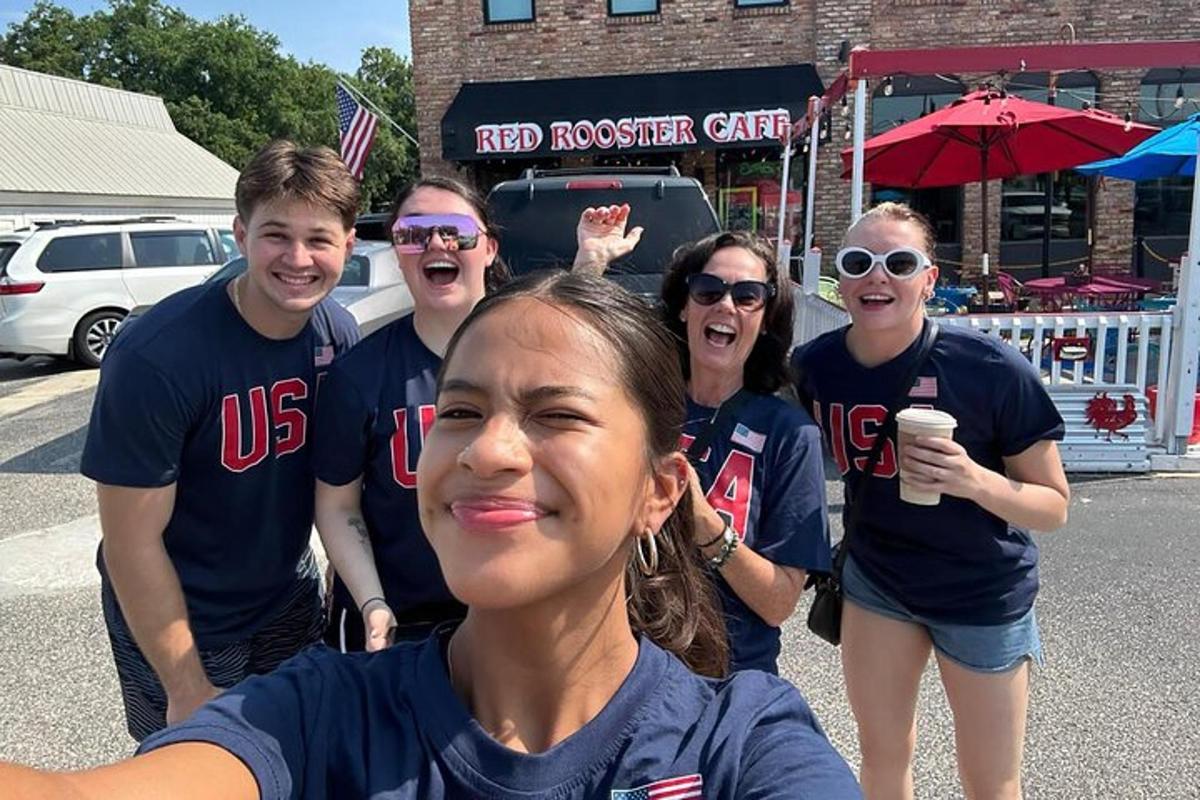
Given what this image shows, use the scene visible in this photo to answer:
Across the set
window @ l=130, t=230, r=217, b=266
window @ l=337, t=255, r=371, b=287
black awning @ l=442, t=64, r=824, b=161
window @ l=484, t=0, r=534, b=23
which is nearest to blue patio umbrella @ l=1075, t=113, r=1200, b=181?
black awning @ l=442, t=64, r=824, b=161

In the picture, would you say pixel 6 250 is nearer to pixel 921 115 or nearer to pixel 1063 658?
pixel 1063 658

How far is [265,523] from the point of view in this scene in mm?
2148

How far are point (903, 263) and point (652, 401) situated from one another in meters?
1.32

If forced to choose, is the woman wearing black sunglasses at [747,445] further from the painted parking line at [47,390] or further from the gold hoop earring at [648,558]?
the painted parking line at [47,390]

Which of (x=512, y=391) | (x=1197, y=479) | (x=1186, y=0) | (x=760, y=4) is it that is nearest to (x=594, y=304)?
(x=512, y=391)

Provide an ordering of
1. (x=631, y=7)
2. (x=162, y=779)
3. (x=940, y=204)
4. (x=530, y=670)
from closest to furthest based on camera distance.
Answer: (x=162, y=779) → (x=530, y=670) → (x=631, y=7) → (x=940, y=204)

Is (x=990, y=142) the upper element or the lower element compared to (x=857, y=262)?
upper

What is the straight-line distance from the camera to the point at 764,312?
2236 millimetres

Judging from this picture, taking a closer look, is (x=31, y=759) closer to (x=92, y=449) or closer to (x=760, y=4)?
(x=92, y=449)

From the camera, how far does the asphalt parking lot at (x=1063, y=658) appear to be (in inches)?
117

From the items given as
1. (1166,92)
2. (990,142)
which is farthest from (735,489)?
(1166,92)

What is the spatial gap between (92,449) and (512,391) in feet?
4.10

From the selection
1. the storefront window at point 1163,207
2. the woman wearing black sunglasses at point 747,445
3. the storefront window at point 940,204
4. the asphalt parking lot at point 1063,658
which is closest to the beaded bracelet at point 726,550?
the woman wearing black sunglasses at point 747,445

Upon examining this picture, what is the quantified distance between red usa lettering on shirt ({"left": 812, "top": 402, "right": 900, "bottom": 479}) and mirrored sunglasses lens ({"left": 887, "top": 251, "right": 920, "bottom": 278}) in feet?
1.19
